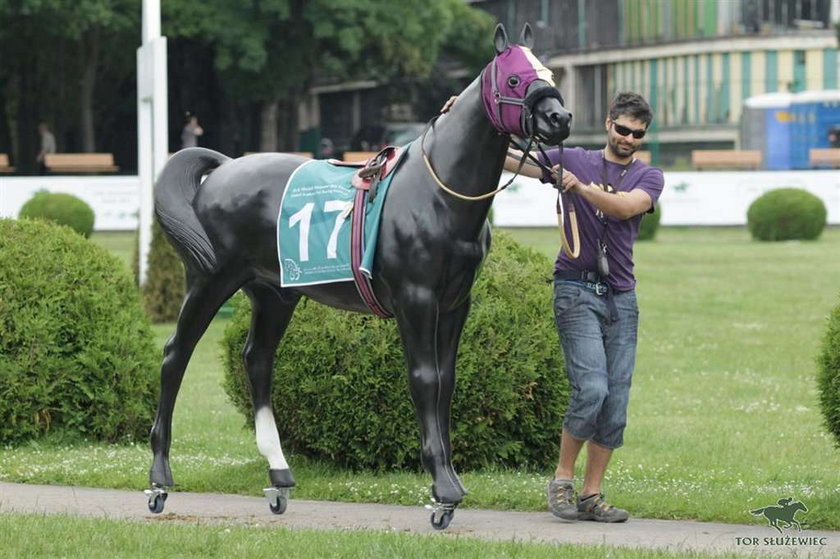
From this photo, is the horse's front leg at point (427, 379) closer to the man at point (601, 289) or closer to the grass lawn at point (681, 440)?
the man at point (601, 289)

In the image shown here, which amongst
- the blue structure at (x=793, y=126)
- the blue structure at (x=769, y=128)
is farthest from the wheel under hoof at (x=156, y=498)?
the blue structure at (x=769, y=128)

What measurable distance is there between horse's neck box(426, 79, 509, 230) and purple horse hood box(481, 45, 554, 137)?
0.45 ft

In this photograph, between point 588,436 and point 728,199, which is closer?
point 588,436

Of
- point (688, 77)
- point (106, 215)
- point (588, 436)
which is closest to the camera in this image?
point (588, 436)

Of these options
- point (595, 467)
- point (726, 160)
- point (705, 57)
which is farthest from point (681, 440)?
point (705, 57)

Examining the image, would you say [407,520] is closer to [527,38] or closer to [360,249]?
[360,249]

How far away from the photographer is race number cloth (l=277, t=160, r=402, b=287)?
7.57 m

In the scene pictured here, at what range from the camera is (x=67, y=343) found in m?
10.0

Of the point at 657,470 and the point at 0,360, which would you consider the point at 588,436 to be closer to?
the point at 657,470

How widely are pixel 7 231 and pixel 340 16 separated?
39.1 metres

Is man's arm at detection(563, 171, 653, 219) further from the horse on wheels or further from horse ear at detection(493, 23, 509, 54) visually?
horse ear at detection(493, 23, 509, 54)

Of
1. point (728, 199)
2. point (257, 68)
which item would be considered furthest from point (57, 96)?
point (728, 199)

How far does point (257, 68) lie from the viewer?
4828 centimetres

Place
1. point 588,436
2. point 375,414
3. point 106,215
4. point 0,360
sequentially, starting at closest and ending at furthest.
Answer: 1. point 588,436
2. point 375,414
3. point 0,360
4. point 106,215
